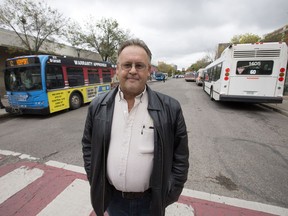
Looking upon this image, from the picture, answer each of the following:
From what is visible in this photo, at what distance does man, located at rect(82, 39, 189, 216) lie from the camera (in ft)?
4.23

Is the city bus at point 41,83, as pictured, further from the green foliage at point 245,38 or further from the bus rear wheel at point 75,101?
the green foliage at point 245,38

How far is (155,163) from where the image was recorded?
1.27 m

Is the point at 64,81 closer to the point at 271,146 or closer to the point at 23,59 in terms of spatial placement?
the point at 23,59

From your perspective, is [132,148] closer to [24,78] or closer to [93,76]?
[24,78]

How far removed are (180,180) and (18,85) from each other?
27.9 feet

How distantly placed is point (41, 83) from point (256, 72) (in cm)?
967

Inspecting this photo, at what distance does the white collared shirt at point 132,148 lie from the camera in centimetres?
129

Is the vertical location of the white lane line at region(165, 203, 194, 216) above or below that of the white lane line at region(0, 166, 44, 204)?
below

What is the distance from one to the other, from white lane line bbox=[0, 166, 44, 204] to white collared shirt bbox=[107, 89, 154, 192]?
2.33 meters

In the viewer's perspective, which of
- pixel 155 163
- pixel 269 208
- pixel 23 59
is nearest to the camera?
pixel 155 163

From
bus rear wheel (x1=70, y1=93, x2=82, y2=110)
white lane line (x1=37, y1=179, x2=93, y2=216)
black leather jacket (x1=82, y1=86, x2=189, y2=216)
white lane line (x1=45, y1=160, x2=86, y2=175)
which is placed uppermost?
black leather jacket (x1=82, y1=86, x2=189, y2=216)

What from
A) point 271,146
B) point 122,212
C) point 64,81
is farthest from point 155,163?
point 64,81

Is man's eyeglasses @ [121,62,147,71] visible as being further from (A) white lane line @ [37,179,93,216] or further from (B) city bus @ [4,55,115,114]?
(B) city bus @ [4,55,115,114]

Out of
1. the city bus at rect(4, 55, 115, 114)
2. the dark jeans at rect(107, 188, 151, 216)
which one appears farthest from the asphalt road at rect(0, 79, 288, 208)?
the dark jeans at rect(107, 188, 151, 216)
